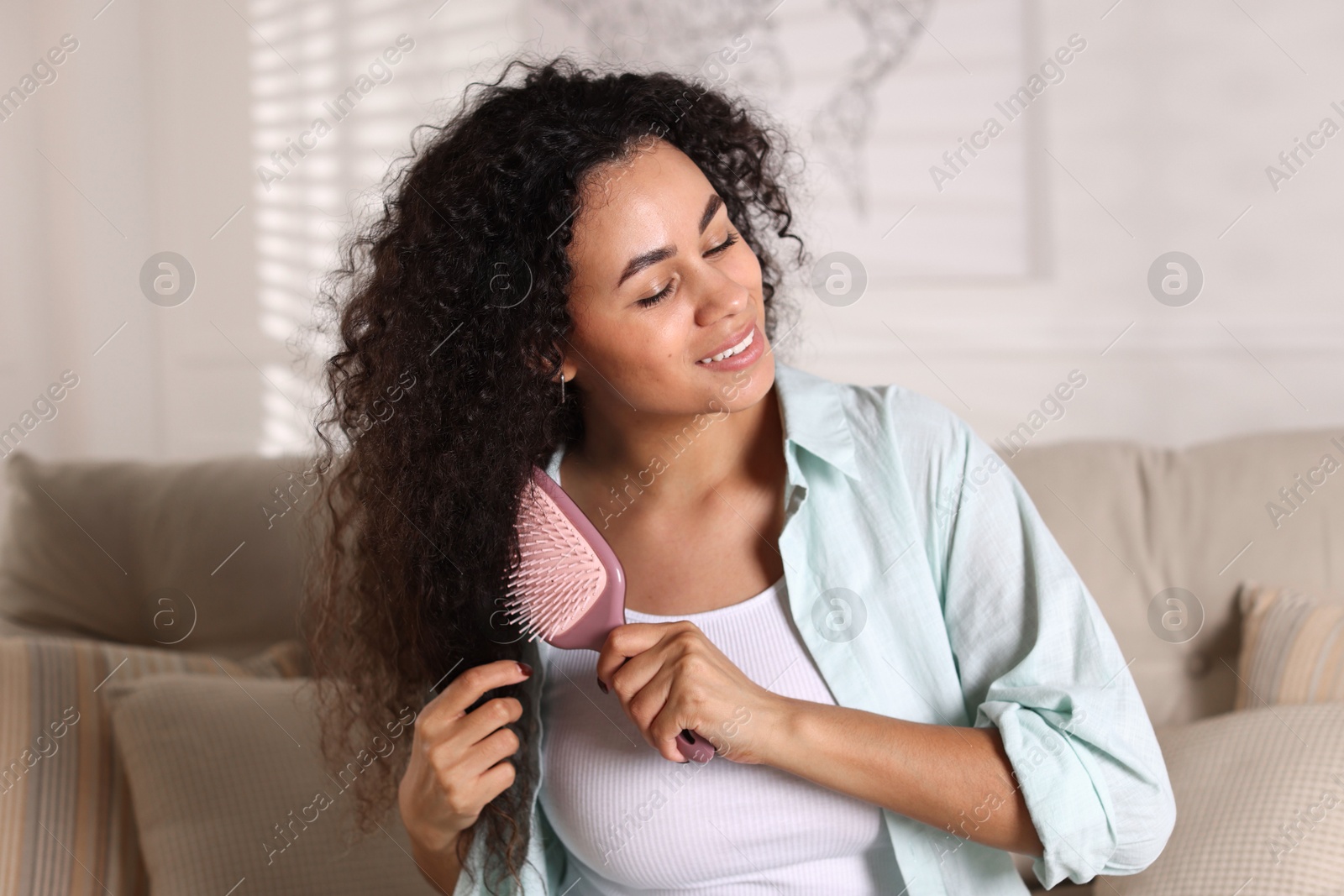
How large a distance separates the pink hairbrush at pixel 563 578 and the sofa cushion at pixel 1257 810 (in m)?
0.76

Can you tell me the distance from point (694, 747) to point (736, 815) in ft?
0.52

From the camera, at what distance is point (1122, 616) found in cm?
158

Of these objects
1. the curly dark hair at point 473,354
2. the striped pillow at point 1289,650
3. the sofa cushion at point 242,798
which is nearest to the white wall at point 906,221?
the striped pillow at point 1289,650

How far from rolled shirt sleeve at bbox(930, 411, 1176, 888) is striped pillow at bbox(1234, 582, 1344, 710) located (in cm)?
50

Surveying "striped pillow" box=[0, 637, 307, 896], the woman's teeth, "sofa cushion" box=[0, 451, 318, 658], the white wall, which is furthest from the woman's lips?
the white wall

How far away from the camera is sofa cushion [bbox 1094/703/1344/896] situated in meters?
1.21

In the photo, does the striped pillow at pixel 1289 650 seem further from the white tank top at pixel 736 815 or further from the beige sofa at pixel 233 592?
the white tank top at pixel 736 815

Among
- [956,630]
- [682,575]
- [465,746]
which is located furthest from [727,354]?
[465,746]

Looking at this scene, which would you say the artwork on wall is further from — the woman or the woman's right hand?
the woman's right hand

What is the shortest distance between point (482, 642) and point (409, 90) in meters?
1.55

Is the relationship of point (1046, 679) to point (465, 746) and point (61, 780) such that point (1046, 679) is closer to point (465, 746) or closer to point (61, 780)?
point (465, 746)

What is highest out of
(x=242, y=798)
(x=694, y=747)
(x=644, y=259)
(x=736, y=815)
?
(x=644, y=259)

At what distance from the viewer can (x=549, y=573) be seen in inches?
43.6

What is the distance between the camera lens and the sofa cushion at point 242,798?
1394 mm
